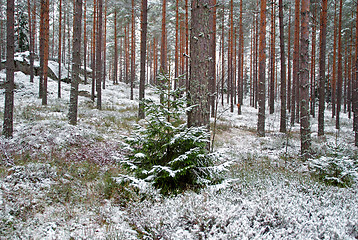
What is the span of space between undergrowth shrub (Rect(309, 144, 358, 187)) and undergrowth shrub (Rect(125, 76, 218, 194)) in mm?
3122

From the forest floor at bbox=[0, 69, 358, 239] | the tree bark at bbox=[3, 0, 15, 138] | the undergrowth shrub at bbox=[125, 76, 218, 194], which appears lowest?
the forest floor at bbox=[0, 69, 358, 239]

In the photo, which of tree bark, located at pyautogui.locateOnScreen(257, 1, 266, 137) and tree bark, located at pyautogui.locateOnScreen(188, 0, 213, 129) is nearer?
tree bark, located at pyautogui.locateOnScreen(188, 0, 213, 129)

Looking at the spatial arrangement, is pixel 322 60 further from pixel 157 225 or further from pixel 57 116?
pixel 57 116

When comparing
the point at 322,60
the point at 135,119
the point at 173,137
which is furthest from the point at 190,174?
the point at 322,60

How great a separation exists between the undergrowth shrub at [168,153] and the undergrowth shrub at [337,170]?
312cm

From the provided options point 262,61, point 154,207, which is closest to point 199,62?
point 154,207

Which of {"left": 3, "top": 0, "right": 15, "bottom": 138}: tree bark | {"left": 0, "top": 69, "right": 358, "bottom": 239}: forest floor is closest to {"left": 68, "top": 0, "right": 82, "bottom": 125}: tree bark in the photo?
{"left": 3, "top": 0, "right": 15, "bottom": 138}: tree bark

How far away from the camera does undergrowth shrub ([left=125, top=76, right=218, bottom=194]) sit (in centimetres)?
388

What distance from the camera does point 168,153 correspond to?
4.25 meters

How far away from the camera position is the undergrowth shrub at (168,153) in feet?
12.7

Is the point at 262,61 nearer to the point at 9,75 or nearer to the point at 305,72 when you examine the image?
the point at 305,72

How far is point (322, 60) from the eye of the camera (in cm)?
1255

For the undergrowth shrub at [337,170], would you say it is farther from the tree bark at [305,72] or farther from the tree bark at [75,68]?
the tree bark at [75,68]

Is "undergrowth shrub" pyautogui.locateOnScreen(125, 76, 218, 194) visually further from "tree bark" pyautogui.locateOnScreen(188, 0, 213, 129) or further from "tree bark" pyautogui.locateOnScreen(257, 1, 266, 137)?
"tree bark" pyautogui.locateOnScreen(257, 1, 266, 137)
